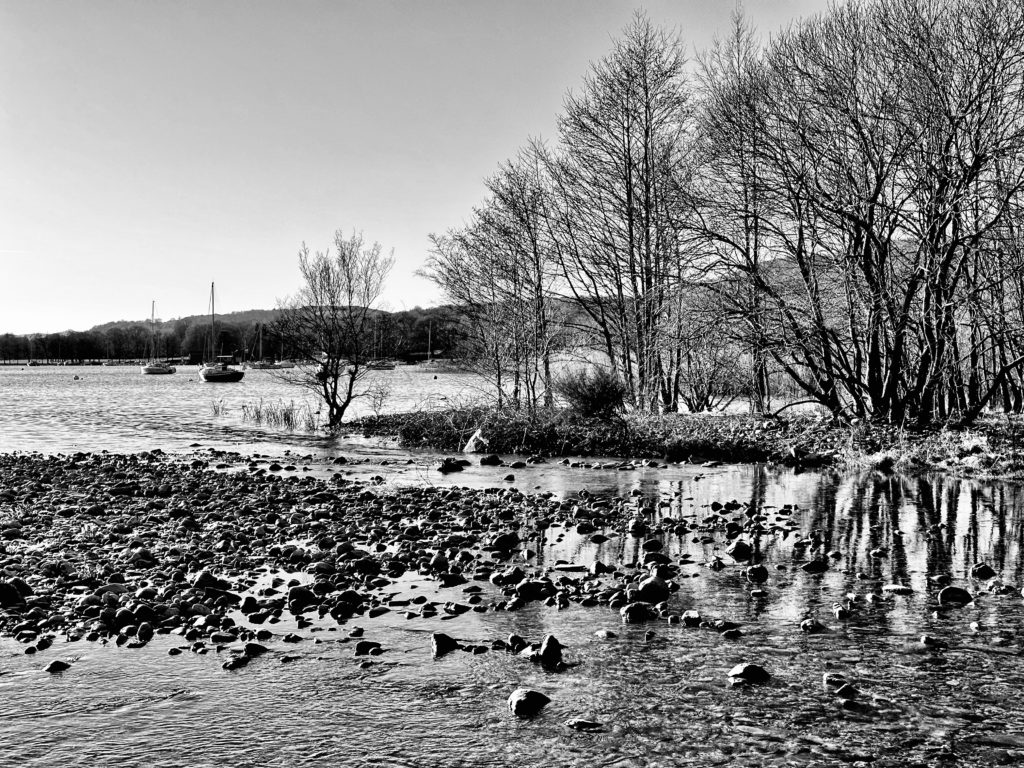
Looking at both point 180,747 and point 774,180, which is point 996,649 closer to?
point 180,747

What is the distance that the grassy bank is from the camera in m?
17.3

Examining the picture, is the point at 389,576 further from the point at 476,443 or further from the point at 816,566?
the point at 476,443

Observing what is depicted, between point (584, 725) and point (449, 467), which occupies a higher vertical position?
point (449, 467)

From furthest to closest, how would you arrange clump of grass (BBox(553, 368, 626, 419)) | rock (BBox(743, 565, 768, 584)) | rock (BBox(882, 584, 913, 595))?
1. clump of grass (BBox(553, 368, 626, 419))
2. rock (BBox(743, 565, 768, 584))
3. rock (BBox(882, 584, 913, 595))

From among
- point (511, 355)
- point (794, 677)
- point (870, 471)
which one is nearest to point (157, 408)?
point (511, 355)

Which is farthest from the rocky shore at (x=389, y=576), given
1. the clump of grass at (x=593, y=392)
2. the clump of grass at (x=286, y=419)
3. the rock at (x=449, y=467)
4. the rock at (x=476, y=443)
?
the clump of grass at (x=286, y=419)

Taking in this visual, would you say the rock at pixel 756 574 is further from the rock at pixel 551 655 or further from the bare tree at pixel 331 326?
the bare tree at pixel 331 326

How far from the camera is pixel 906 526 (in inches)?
458

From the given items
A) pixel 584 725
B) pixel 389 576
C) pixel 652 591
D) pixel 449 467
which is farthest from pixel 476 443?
pixel 584 725

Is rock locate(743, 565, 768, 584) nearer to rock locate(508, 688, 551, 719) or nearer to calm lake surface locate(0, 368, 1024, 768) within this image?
calm lake surface locate(0, 368, 1024, 768)

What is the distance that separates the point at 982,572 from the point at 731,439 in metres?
11.8

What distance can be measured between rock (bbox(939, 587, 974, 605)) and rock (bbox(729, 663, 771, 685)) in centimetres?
286

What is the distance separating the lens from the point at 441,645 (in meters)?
6.58

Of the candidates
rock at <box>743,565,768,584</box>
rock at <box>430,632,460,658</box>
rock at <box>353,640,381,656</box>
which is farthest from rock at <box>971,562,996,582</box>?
rock at <box>353,640,381,656</box>
